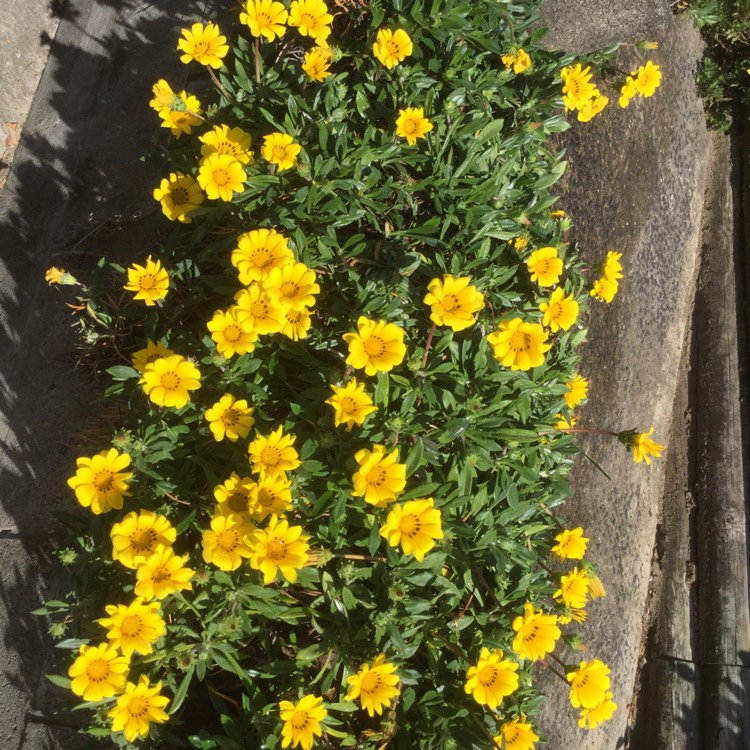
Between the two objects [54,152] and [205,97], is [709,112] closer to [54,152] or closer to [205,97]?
[205,97]

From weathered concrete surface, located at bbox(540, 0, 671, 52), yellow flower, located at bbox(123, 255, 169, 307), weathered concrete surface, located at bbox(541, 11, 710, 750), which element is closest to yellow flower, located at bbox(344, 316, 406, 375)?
A: yellow flower, located at bbox(123, 255, 169, 307)

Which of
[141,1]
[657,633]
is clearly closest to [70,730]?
[657,633]

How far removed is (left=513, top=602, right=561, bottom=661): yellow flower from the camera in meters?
1.80

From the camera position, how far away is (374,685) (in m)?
1.73

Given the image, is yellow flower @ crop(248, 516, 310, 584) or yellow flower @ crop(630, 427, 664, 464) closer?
yellow flower @ crop(248, 516, 310, 584)

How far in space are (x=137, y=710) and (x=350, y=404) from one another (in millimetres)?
914

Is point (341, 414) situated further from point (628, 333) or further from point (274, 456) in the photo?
point (628, 333)

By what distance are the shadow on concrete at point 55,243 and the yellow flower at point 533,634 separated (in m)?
1.41

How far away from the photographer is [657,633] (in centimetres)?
289

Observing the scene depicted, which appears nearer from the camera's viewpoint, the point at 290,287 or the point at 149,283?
the point at 290,287

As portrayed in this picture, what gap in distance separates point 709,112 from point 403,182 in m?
2.11

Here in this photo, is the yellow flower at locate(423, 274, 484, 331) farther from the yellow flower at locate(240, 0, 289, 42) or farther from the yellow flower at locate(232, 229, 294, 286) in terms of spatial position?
the yellow flower at locate(240, 0, 289, 42)

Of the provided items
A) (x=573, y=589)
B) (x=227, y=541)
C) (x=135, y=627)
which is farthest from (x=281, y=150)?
(x=573, y=589)

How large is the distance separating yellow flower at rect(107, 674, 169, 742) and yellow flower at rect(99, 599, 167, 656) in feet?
0.38
